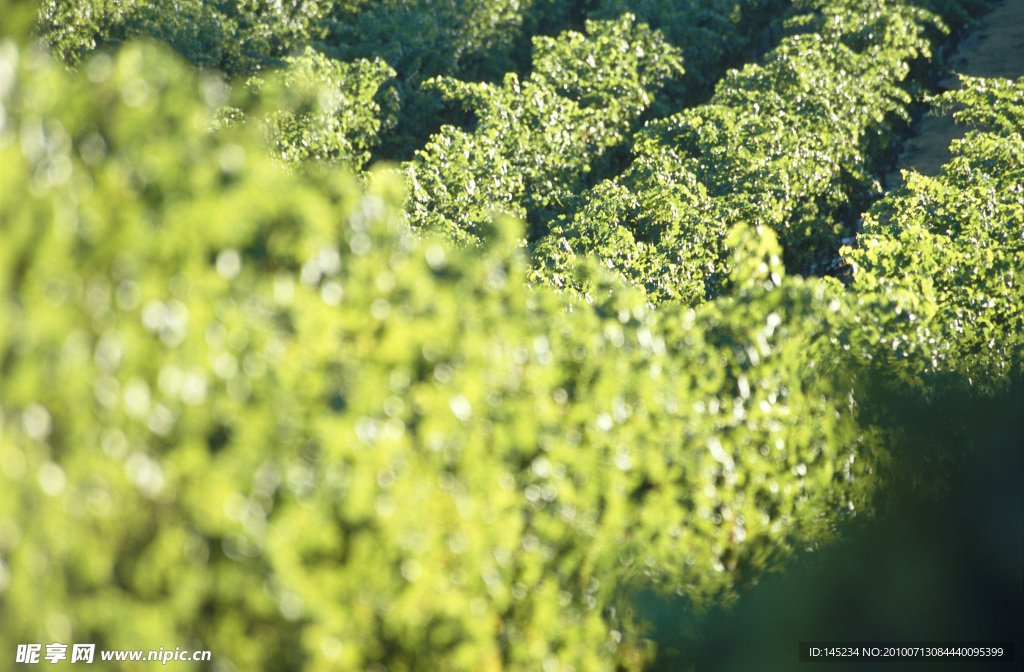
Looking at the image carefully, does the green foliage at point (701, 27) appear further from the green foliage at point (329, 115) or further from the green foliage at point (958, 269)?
the green foliage at point (958, 269)

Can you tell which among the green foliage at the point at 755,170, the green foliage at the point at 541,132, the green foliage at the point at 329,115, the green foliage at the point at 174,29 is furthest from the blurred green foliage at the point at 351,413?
the green foliage at the point at 174,29

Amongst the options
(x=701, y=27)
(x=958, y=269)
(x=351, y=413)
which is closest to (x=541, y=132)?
(x=958, y=269)

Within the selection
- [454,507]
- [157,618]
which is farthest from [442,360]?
[157,618]

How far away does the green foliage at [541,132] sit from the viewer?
11029mm

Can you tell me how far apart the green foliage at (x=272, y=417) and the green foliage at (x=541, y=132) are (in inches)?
275

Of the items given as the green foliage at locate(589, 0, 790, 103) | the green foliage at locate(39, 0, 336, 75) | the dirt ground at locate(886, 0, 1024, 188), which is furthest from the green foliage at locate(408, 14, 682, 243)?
the dirt ground at locate(886, 0, 1024, 188)

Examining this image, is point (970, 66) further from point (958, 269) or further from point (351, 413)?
point (351, 413)

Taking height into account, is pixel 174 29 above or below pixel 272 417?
below

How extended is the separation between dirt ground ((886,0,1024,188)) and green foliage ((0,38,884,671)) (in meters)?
15.8

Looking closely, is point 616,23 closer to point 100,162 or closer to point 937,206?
point 937,206

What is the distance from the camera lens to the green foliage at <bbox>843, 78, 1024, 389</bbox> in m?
5.79

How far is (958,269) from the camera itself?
7000 millimetres

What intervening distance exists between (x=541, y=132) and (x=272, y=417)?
36.6 feet

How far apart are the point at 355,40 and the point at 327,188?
19.6m
